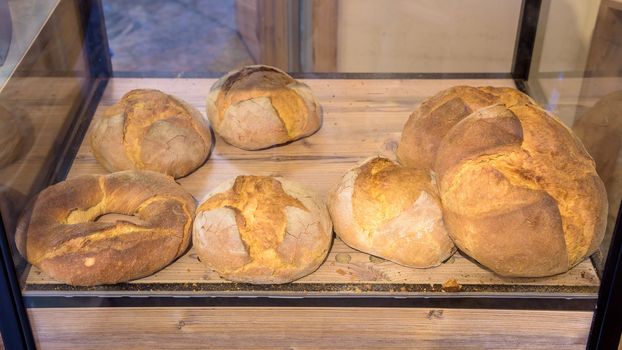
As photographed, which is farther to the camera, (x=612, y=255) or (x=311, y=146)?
(x=311, y=146)

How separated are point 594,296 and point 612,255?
0.09 meters

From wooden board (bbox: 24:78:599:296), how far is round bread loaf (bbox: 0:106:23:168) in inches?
7.3

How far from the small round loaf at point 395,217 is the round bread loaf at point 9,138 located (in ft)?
1.74

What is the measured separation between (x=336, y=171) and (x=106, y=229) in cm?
48

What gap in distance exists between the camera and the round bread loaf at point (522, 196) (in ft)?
3.24

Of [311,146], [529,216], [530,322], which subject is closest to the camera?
[529,216]

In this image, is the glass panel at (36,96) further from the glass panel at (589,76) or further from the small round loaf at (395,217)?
the glass panel at (589,76)

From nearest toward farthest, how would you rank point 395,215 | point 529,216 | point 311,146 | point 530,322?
point 529,216, point 395,215, point 530,322, point 311,146

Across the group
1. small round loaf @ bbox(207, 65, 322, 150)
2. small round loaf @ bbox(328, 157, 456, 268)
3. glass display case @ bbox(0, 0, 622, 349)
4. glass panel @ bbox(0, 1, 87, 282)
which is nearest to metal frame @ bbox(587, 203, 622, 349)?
glass display case @ bbox(0, 0, 622, 349)

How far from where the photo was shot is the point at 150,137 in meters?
1.30

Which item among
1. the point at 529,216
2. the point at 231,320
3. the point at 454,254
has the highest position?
the point at 529,216

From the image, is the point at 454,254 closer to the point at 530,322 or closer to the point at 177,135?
the point at 530,322

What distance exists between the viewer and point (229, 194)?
43.9 inches

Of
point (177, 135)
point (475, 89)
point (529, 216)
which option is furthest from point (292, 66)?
point (529, 216)
